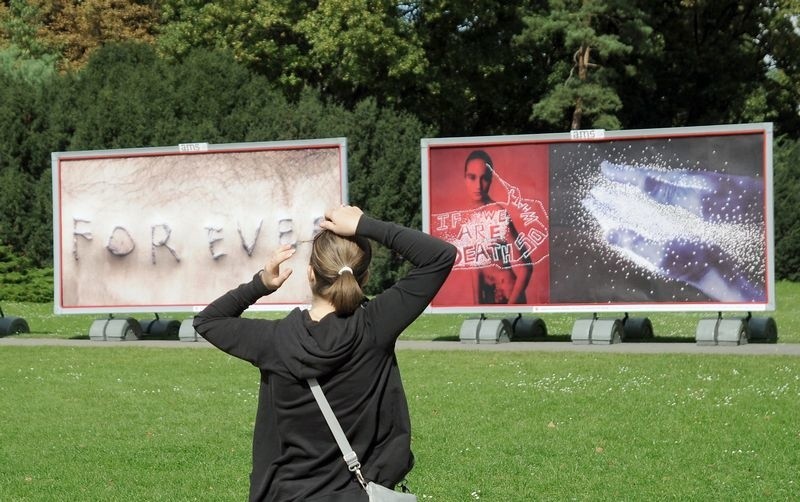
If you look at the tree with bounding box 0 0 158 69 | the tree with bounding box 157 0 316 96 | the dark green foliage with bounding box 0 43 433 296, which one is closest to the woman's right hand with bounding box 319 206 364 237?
the dark green foliage with bounding box 0 43 433 296

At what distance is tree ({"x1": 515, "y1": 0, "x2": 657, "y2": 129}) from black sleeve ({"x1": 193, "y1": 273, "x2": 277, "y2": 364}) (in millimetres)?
37832

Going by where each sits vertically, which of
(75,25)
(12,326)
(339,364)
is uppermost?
(75,25)

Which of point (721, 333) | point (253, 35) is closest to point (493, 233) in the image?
point (721, 333)

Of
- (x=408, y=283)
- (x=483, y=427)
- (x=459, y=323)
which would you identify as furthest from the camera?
(x=459, y=323)

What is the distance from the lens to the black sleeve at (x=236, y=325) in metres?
4.52

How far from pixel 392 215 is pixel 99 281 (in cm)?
1426

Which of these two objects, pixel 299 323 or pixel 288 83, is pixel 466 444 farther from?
pixel 288 83

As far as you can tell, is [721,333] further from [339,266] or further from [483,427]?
[339,266]

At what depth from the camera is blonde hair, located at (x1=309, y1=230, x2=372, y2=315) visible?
14.2 ft

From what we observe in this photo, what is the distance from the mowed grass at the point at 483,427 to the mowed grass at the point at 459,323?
4.01m

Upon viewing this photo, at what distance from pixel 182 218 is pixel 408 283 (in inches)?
635

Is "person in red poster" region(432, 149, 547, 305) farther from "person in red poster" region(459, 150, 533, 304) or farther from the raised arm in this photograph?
the raised arm

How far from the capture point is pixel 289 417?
4.44 meters

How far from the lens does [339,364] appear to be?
14.4ft
